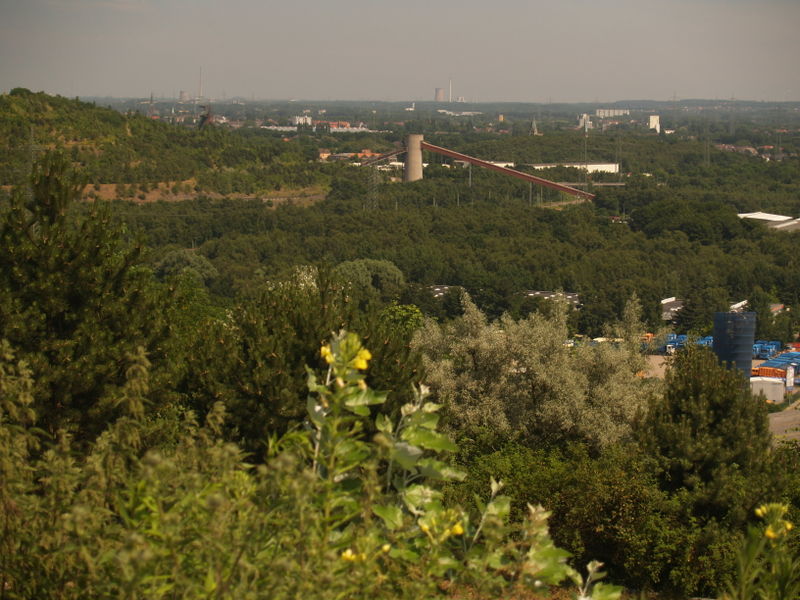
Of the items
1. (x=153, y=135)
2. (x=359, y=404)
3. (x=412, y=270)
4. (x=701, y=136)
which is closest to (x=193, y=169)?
(x=153, y=135)

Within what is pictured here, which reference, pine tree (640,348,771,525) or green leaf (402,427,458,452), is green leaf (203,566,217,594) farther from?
pine tree (640,348,771,525)

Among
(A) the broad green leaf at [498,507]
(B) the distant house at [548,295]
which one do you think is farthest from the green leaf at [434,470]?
(B) the distant house at [548,295]

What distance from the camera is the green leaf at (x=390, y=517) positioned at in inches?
104

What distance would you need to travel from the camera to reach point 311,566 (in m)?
2.33

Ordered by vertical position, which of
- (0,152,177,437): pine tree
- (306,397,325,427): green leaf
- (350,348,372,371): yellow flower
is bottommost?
(0,152,177,437): pine tree

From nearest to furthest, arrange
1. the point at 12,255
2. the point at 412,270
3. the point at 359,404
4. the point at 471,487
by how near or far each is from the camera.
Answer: the point at 359,404, the point at 12,255, the point at 471,487, the point at 412,270

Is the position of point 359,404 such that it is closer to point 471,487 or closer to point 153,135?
point 471,487

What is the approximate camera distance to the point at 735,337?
1931 cm

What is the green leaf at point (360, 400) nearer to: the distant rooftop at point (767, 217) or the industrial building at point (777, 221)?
the industrial building at point (777, 221)

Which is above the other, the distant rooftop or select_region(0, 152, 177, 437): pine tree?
select_region(0, 152, 177, 437): pine tree

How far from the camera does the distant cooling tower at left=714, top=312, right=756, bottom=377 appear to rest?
19250mm

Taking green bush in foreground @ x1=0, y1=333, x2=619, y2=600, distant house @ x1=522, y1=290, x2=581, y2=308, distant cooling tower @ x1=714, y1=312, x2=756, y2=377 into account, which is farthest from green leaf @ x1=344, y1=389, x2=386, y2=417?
distant house @ x1=522, y1=290, x2=581, y2=308

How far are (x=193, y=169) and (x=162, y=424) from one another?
50.7 metres

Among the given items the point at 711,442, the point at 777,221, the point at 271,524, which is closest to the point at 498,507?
the point at 271,524
